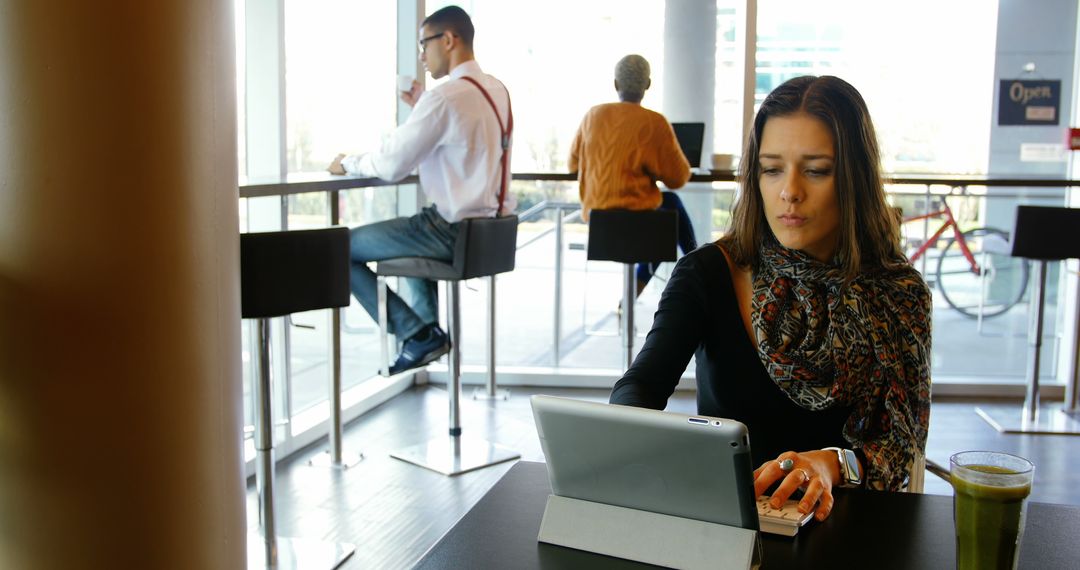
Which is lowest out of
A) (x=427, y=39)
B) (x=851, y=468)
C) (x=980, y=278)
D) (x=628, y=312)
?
(x=628, y=312)

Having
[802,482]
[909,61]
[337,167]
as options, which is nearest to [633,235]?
[337,167]

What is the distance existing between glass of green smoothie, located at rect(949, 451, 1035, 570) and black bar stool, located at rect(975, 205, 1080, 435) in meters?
3.92

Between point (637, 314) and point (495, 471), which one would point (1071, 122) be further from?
point (495, 471)

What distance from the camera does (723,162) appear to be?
5199mm

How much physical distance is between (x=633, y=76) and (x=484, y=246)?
137 cm

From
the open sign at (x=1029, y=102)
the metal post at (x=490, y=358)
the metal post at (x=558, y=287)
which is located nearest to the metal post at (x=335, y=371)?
the metal post at (x=490, y=358)

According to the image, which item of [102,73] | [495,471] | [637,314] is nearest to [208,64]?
[102,73]

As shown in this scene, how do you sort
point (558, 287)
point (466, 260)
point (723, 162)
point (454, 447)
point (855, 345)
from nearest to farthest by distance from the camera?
1. point (855, 345)
2. point (466, 260)
3. point (454, 447)
4. point (723, 162)
5. point (558, 287)

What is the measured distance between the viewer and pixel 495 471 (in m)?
3.96

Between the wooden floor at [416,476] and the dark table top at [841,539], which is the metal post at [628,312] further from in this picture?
the dark table top at [841,539]

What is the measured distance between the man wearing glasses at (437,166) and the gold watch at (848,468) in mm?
2504

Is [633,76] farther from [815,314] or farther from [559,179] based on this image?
[815,314]

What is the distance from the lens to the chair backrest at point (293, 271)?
271cm

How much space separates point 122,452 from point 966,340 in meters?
4.71
